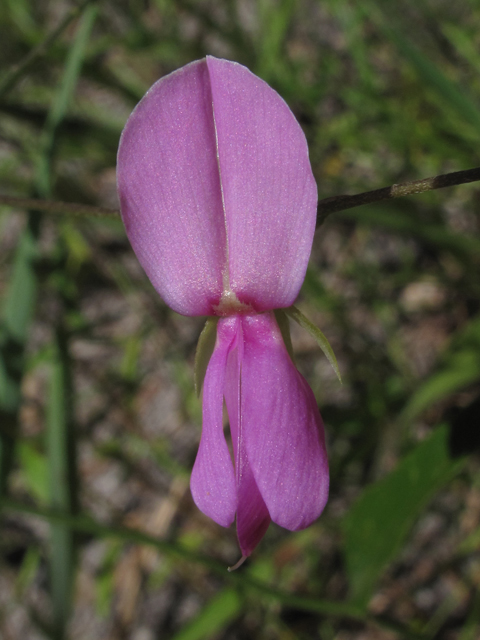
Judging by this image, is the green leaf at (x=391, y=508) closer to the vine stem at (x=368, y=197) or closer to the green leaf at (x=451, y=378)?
the green leaf at (x=451, y=378)

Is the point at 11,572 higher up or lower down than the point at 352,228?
lower down

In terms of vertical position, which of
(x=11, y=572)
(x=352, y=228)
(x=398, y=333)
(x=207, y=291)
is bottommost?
(x=11, y=572)

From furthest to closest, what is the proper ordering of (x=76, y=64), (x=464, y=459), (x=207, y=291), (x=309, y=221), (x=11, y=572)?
(x=11, y=572) < (x=76, y=64) < (x=464, y=459) < (x=207, y=291) < (x=309, y=221)

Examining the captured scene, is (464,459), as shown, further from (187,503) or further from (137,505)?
(137,505)

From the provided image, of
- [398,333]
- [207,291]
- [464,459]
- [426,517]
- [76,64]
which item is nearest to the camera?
[207,291]

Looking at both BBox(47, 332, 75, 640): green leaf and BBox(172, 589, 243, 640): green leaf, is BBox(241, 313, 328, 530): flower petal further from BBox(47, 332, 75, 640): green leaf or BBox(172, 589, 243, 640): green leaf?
BBox(172, 589, 243, 640): green leaf

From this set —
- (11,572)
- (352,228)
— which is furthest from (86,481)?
(352,228)

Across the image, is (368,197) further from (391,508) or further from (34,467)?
(34,467)

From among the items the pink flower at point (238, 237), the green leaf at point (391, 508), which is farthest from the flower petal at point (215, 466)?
the green leaf at point (391, 508)
